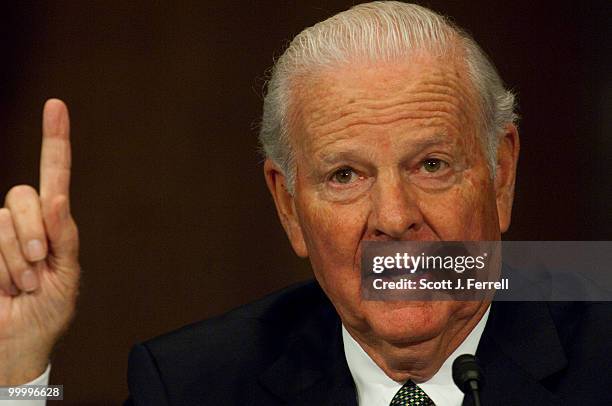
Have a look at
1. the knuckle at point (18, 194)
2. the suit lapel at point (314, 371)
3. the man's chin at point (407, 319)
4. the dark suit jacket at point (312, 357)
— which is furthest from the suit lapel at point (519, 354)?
the knuckle at point (18, 194)

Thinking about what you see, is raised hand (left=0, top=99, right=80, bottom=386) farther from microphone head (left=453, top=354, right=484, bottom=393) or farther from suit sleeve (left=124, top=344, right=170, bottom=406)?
microphone head (left=453, top=354, right=484, bottom=393)

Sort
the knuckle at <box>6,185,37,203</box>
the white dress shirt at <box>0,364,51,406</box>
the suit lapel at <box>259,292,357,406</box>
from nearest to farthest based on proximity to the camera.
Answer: the knuckle at <box>6,185,37,203</box> < the white dress shirt at <box>0,364,51,406</box> < the suit lapel at <box>259,292,357,406</box>

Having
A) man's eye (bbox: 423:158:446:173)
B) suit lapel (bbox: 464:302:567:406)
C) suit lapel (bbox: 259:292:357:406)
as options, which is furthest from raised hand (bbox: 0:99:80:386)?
suit lapel (bbox: 464:302:567:406)

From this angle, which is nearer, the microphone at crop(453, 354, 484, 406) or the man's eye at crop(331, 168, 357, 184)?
the microphone at crop(453, 354, 484, 406)

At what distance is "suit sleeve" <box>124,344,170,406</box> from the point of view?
2.31 m

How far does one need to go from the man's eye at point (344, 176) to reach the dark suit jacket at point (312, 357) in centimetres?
38

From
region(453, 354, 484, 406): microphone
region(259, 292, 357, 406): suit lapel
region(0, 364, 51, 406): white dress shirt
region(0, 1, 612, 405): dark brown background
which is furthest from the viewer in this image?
region(0, 1, 612, 405): dark brown background

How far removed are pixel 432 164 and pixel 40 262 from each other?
780mm

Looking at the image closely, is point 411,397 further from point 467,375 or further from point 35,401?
point 35,401

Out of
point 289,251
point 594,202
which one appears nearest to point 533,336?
point 594,202

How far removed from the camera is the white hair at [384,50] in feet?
7.18

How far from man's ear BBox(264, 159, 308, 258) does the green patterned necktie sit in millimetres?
361

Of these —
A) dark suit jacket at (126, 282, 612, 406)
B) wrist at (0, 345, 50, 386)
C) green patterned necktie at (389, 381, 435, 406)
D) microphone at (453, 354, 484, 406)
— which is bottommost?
green patterned necktie at (389, 381, 435, 406)

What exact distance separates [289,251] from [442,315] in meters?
0.70
